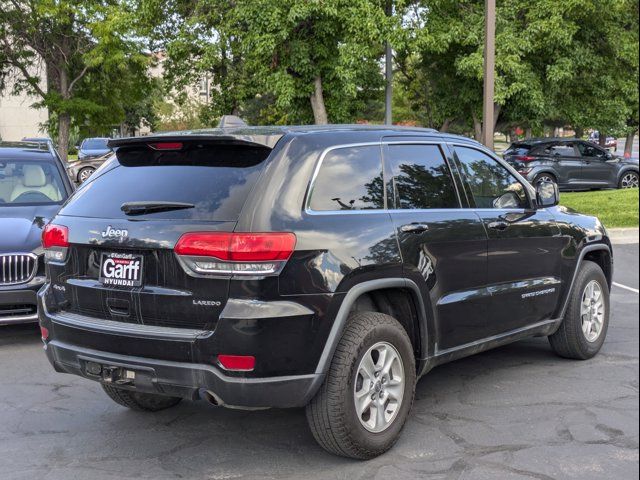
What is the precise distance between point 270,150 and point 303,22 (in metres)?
18.6

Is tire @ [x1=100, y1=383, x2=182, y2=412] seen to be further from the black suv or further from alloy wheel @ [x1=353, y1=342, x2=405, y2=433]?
alloy wheel @ [x1=353, y1=342, x2=405, y2=433]

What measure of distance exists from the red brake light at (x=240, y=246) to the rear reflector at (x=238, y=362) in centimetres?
46

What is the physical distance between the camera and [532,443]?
4.40 meters

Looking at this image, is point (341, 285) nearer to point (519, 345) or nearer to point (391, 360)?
point (391, 360)

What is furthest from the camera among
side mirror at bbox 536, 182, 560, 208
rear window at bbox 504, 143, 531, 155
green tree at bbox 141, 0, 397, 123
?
rear window at bbox 504, 143, 531, 155

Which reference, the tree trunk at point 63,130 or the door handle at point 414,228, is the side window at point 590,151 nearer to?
the tree trunk at point 63,130

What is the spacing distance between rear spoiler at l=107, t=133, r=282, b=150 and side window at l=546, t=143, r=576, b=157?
20092 mm

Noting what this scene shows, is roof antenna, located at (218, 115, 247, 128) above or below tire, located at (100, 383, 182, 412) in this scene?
above

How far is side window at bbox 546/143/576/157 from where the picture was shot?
75.3 ft

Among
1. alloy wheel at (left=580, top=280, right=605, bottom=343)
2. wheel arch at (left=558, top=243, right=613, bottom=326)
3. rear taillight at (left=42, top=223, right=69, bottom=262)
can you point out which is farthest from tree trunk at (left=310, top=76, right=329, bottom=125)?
rear taillight at (left=42, top=223, right=69, bottom=262)

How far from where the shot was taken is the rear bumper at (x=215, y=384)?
12.4 feet

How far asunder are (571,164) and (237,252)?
817 inches

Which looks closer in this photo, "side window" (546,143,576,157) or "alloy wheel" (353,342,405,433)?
"alloy wheel" (353,342,405,433)

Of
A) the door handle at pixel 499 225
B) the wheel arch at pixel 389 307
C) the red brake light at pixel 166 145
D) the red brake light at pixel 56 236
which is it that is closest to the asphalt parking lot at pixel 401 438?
the wheel arch at pixel 389 307
